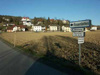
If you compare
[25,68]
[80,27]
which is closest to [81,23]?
[80,27]

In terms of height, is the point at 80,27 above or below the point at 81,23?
below

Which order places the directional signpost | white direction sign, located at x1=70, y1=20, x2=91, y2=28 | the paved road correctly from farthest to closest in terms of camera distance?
1. the directional signpost
2. white direction sign, located at x1=70, y1=20, x2=91, y2=28
3. the paved road

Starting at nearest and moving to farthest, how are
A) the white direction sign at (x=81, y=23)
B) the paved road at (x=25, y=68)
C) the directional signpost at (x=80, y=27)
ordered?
the paved road at (x=25, y=68) < the white direction sign at (x=81, y=23) < the directional signpost at (x=80, y=27)

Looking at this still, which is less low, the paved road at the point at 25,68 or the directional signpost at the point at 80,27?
the directional signpost at the point at 80,27

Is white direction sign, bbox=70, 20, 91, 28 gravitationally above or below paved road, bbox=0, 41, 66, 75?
above

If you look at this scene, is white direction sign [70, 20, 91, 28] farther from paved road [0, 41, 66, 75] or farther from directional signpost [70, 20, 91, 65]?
paved road [0, 41, 66, 75]

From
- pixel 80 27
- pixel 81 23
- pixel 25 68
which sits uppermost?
pixel 81 23

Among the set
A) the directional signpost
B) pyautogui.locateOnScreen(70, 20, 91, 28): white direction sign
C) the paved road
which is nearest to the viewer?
the paved road

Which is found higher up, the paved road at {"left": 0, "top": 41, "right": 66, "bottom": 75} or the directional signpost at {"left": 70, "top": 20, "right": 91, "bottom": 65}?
the directional signpost at {"left": 70, "top": 20, "right": 91, "bottom": 65}

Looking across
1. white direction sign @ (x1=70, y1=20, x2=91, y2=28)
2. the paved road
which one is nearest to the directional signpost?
white direction sign @ (x1=70, y1=20, x2=91, y2=28)

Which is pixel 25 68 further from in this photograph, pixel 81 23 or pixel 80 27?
pixel 81 23

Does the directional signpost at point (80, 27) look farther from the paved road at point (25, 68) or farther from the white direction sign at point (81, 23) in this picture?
the paved road at point (25, 68)

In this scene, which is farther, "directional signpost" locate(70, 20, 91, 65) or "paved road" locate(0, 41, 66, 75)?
"directional signpost" locate(70, 20, 91, 65)


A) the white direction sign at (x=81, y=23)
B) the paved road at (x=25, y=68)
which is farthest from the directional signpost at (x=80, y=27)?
the paved road at (x=25, y=68)
